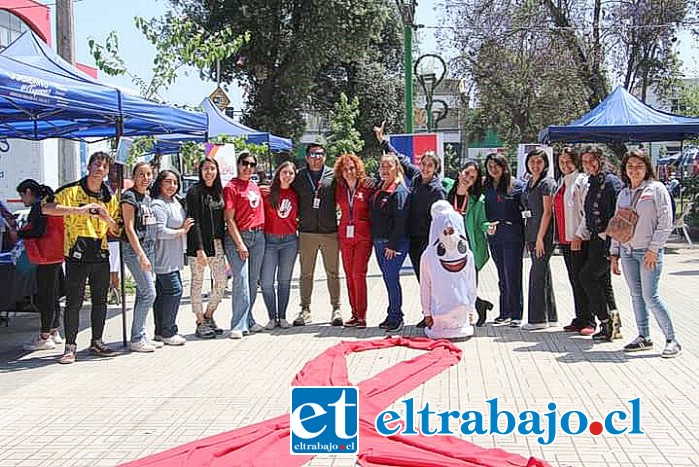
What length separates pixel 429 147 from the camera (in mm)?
12922

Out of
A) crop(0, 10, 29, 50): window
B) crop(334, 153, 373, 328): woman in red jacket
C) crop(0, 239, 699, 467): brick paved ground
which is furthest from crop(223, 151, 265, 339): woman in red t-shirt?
crop(0, 10, 29, 50): window

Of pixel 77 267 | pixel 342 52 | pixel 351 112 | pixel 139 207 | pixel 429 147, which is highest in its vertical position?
pixel 342 52

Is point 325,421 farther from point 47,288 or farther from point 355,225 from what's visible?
point 47,288

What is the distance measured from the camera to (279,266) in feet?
28.0

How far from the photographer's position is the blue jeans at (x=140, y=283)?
7.38m

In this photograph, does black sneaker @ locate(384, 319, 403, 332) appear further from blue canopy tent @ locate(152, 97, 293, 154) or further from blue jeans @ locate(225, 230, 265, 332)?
blue canopy tent @ locate(152, 97, 293, 154)

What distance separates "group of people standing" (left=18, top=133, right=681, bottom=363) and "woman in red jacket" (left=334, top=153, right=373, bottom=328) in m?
0.01

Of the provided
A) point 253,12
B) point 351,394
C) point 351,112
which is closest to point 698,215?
point 351,112

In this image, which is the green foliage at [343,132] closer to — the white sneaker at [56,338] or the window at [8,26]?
the window at [8,26]

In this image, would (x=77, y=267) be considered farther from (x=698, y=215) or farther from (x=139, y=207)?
(x=698, y=215)

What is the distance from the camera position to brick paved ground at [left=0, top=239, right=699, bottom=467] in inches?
188

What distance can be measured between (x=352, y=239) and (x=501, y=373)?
2.53 m

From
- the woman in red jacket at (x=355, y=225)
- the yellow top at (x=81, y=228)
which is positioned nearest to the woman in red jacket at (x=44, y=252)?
the yellow top at (x=81, y=228)

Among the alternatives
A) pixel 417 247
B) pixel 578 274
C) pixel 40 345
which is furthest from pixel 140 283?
pixel 578 274
